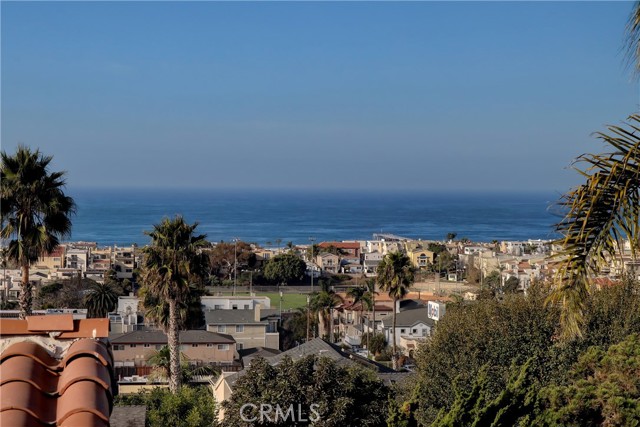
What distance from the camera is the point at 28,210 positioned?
768 inches

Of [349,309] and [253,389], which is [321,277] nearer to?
[349,309]

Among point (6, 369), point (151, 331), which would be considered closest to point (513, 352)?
point (6, 369)

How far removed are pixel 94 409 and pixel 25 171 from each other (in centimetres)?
1632

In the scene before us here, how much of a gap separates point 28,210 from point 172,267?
6.89 meters

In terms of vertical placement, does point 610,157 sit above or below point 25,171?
below

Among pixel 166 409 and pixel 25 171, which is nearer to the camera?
pixel 25 171

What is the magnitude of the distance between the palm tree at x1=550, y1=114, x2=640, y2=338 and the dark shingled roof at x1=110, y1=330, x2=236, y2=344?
126ft

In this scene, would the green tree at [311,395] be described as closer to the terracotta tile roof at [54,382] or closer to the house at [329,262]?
the terracotta tile roof at [54,382]

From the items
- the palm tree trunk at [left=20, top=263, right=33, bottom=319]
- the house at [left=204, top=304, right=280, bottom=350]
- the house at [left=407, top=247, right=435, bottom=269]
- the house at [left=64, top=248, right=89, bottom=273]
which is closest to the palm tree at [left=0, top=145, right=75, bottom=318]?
the palm tree trunk at [left=20, top=263, right=33, bottom=319]

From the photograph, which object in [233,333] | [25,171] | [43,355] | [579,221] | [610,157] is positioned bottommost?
[233,333]

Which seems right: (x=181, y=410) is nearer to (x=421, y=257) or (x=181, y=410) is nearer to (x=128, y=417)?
(x=128, y=417)

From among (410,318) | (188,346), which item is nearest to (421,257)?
(410,318)

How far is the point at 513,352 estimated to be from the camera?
2134cm
